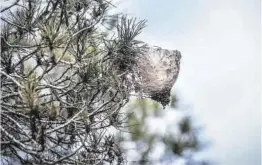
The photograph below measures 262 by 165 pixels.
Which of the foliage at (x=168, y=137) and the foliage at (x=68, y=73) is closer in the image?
the foliage at (x=68, y=73)

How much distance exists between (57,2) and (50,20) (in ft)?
0.55

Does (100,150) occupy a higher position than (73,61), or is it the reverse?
(73,61)

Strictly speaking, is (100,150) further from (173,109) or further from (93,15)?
(173,109)

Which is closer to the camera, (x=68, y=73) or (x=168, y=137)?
(x=68, y=73)

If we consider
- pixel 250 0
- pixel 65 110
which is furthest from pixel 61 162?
pixel 250 0

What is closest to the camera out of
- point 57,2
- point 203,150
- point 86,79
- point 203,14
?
point 86,79

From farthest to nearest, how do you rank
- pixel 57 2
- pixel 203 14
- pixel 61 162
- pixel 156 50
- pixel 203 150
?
1. pixel 203 150
2. pixel 203 14
3. pixel 156 50
4. pixel 57 2
5. pixel 61 162

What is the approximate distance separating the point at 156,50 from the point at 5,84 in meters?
1.36

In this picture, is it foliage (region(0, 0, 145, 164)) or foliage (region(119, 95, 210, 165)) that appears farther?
foliage (region(119, 95, 210, 165))

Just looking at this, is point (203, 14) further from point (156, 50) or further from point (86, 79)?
point (86, 79)

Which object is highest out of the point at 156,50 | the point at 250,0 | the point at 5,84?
the point at 250,0

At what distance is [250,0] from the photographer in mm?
4594

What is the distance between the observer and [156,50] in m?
3.46

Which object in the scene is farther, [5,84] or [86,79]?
[86,79]
